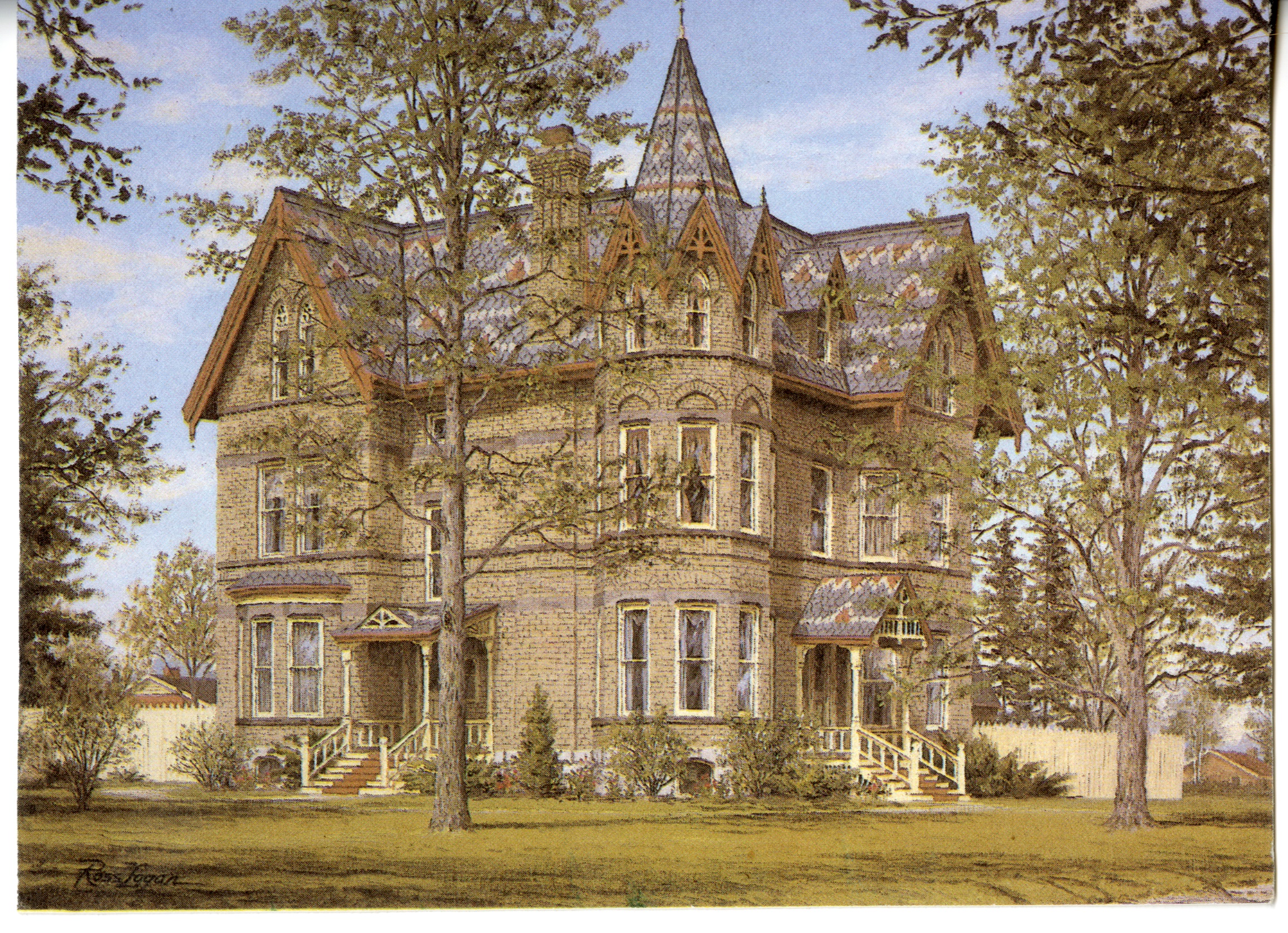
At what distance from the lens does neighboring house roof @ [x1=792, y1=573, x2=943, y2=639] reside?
83.7ft

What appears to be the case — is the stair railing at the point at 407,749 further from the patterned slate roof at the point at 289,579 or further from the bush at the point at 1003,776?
the bush at the point at 1003,776

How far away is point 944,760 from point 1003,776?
42.7 inches

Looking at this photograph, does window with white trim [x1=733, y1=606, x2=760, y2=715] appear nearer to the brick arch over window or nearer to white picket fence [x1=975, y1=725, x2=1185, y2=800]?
the brick arch over window

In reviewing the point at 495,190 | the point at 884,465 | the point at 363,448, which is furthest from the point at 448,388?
the point at 884,465

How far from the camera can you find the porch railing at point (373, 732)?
23.6m

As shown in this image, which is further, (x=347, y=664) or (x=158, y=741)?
(x=347, y=664)

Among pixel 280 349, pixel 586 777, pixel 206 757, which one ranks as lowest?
pixel 586 777

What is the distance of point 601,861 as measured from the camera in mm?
Answer: 17094

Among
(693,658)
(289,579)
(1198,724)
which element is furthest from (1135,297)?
(289,579)

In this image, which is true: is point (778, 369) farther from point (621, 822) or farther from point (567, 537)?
point (621, 822)

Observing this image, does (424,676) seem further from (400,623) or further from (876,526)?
(876,526)

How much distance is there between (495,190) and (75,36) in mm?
4672

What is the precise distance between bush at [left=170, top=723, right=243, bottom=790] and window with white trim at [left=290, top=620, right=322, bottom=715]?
8.93 ft

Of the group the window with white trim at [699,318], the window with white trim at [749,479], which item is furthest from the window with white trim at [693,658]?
the window with white trim at [699,318]
